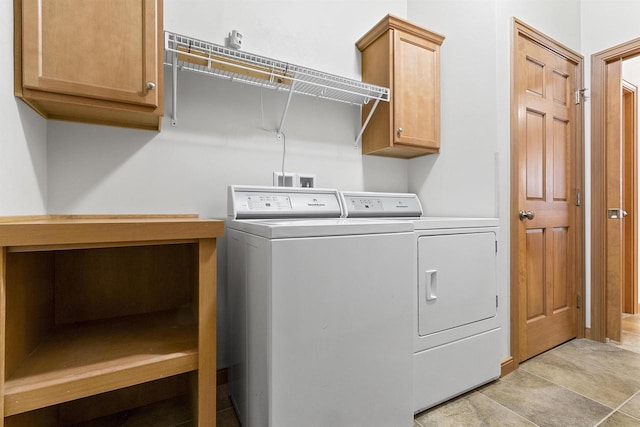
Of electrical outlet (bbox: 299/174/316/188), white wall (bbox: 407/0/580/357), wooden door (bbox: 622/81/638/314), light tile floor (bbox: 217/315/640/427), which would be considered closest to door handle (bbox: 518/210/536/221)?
white wall (bbox: 407/0/580/357)

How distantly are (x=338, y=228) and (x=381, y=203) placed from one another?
3.13ft

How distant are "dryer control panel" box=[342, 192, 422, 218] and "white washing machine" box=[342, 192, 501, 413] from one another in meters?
0.43

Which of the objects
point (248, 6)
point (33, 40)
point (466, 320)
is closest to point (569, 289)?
point (466, 320)

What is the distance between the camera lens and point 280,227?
990mm

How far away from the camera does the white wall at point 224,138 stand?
57.6 inches

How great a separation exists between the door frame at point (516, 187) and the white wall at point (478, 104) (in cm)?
4

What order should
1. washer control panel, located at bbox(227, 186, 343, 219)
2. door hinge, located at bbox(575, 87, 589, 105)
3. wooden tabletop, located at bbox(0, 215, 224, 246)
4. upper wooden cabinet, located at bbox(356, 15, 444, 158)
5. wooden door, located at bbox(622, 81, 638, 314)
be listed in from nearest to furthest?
wooden tabletop, located at bbox(0, 215, 224, 246), washer control panel, located at bbox(227, 186, 343, 219), upper wooden cabinet, located at bbox(356, 15, 444, 158), door hinge, located at bbox(575, 87, 589, 105), wooden door, located at bbox(622, 81, 638, 314)

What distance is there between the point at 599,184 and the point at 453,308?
1.71 meters

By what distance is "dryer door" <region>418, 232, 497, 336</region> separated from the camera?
4.66ft

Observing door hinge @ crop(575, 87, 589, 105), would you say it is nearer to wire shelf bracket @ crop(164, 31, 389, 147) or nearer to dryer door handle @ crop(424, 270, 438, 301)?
wire shelf bracket @ crop(164, 31, 389, 147)

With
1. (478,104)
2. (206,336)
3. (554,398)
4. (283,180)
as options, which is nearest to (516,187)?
(478,104)

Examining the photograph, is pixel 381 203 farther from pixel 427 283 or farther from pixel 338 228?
pixel 338 228

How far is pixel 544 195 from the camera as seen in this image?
6.90ft

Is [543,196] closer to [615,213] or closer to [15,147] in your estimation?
[615,213]
